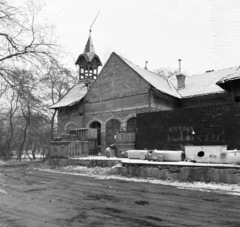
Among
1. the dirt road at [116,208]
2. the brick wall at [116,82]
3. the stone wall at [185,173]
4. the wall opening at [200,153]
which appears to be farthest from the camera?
the brick wall at [116,82]

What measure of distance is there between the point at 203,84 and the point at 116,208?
1985cm

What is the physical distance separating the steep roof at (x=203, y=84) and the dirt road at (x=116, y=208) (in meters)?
14.8

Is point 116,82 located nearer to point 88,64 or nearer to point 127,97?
point 127,97

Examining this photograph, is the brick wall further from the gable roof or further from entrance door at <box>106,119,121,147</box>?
entrance door at <box>106,119,121,147</box>

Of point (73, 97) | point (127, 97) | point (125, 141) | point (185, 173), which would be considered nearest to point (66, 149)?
point (125, 141)

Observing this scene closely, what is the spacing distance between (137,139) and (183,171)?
18.9ft

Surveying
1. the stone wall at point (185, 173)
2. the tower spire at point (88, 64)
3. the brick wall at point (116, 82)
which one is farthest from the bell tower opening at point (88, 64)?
the stone wall at point (185, 173)

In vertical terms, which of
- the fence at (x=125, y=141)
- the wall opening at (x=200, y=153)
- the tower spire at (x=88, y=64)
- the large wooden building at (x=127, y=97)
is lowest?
the wall opening at (x=200, y=153)

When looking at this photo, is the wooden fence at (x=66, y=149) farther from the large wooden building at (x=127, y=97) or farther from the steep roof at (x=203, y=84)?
the steep roof at (x=203, y=84)

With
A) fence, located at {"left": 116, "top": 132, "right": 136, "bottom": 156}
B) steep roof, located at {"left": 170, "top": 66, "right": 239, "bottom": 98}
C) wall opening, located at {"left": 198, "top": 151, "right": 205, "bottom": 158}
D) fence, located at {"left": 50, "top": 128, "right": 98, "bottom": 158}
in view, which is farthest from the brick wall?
wall opening, located at {"left": 198, "top": 151, "right": 205, "bottom": 158}

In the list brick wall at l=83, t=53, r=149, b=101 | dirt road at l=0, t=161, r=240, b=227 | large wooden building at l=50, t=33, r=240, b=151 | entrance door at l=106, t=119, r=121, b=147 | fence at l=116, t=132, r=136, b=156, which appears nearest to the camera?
dirt road at l=0, t=161, r=240, b=227

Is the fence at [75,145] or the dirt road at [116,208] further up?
the fence at [75,145]

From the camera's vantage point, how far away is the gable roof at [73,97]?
25531 millimetres

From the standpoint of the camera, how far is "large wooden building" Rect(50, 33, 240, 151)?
20.7 meters
